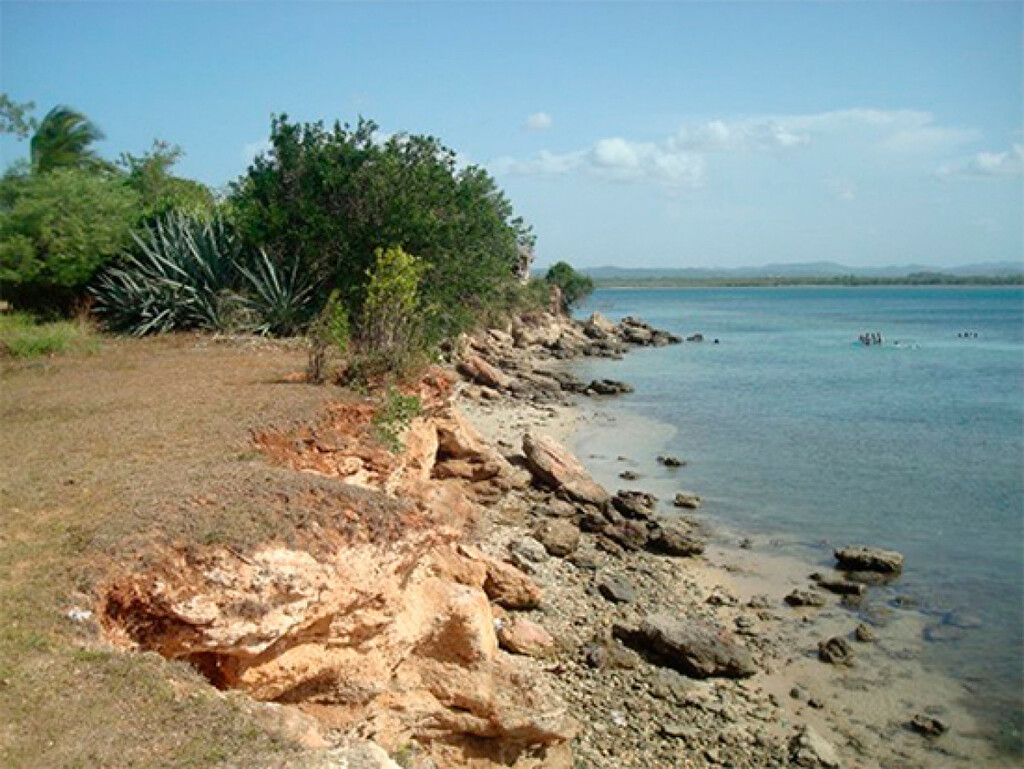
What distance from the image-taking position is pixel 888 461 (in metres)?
24.1

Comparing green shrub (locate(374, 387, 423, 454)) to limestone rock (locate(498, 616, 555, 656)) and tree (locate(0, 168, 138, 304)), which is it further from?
tree (locate(0, 168, 138, 304))

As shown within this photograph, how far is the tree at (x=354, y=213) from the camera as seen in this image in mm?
19234

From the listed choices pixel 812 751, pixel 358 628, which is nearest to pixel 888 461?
pixel 812 751

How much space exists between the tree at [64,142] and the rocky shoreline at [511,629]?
21.1 m

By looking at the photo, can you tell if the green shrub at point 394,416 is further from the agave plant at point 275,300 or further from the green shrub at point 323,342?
the agave plant at point 275,300

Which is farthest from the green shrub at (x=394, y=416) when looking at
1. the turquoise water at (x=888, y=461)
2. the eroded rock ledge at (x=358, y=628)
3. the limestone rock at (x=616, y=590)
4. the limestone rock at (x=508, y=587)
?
the turquoise water at (x=888, y=461)

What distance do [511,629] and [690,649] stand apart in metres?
2.49

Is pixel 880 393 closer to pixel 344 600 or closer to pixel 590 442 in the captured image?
pixel 590 442

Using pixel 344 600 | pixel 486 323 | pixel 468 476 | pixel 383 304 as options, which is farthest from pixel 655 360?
pixel 344 600

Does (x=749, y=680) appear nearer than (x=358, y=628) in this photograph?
No

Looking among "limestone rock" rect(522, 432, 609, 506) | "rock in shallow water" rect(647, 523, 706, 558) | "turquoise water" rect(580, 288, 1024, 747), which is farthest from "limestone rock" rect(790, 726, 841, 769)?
"limestone rock" rect(522, 432, 609, 506)

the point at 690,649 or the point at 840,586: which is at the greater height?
the point at 690,649

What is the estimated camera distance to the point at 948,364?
48969mm

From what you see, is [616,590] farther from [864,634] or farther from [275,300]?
[275,300]
